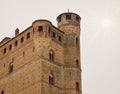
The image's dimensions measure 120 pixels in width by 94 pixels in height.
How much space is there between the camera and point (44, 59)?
44938 millimetres

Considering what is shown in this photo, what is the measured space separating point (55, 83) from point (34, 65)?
353 centimetres

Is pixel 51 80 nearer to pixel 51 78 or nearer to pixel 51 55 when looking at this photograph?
pixel 51 78

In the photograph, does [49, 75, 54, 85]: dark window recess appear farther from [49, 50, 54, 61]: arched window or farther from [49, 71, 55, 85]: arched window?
[49, 50, 54, 61]: arched window

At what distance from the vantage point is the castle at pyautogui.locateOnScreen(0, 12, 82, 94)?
44.7 metres

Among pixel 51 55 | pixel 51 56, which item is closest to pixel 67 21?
pixel 51 55

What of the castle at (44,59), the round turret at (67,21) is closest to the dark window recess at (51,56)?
the castle at (44,59)

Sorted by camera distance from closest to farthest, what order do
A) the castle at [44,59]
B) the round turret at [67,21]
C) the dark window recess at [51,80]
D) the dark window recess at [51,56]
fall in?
1. the castle at [44,59]
2. the dark window recess at [51,80]
3. the dark window recess at [51,56]
4. the round turret at [67,21]

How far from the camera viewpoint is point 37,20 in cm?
4688

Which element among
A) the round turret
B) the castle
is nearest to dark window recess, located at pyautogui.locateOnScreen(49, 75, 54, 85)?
the castle

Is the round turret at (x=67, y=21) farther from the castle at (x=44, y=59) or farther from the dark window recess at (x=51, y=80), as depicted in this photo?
the dark window recess at (x=51, y=80)

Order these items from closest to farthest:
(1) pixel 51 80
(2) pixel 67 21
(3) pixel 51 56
A: (1) pixel 51 80, (3) pixel 51 56, (2) pixel 67 21

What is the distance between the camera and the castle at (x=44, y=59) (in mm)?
44719

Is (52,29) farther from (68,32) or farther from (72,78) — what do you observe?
(72,78)

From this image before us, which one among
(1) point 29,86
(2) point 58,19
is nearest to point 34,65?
(1) point 29,86
